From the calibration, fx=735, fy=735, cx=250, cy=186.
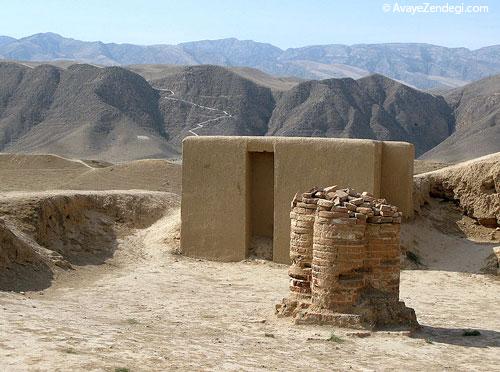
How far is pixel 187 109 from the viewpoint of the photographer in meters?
64.1

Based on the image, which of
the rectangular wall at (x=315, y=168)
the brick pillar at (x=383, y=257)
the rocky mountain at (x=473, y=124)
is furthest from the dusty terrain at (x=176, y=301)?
the rocky mountain at (x=473, y=124)

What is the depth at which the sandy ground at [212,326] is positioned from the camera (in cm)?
734

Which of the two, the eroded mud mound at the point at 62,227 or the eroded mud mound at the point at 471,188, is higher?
the eroded mud mound at the point at 471,188

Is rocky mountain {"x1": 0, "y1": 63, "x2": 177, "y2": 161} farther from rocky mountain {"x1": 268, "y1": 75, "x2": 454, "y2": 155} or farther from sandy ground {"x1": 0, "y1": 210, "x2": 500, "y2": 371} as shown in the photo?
sandy ground {"x1": 0, "y1": 210, "x2": 500, "y2": 371}

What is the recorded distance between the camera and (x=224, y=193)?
16250mm

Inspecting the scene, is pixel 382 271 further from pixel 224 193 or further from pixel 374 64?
pixel 374 64

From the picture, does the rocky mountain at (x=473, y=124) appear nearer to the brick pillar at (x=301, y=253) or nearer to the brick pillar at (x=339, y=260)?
the brick pillar at (x=301, y=253)

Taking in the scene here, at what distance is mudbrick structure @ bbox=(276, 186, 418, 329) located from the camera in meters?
9.82

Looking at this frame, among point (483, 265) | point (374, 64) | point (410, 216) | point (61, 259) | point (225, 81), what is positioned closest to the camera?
point (61, 259)

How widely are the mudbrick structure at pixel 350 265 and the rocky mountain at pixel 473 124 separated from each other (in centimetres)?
4168

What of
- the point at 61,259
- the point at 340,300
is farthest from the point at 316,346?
the point at 61,259

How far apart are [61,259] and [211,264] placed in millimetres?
3245

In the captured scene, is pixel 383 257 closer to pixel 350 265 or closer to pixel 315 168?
pixel 350 265

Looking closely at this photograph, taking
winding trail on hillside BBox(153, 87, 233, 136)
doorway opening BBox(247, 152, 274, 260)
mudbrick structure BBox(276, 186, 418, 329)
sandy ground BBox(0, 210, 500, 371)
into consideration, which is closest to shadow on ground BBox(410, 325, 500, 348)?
sandy ground BBox(0, 210, 500, 371)
